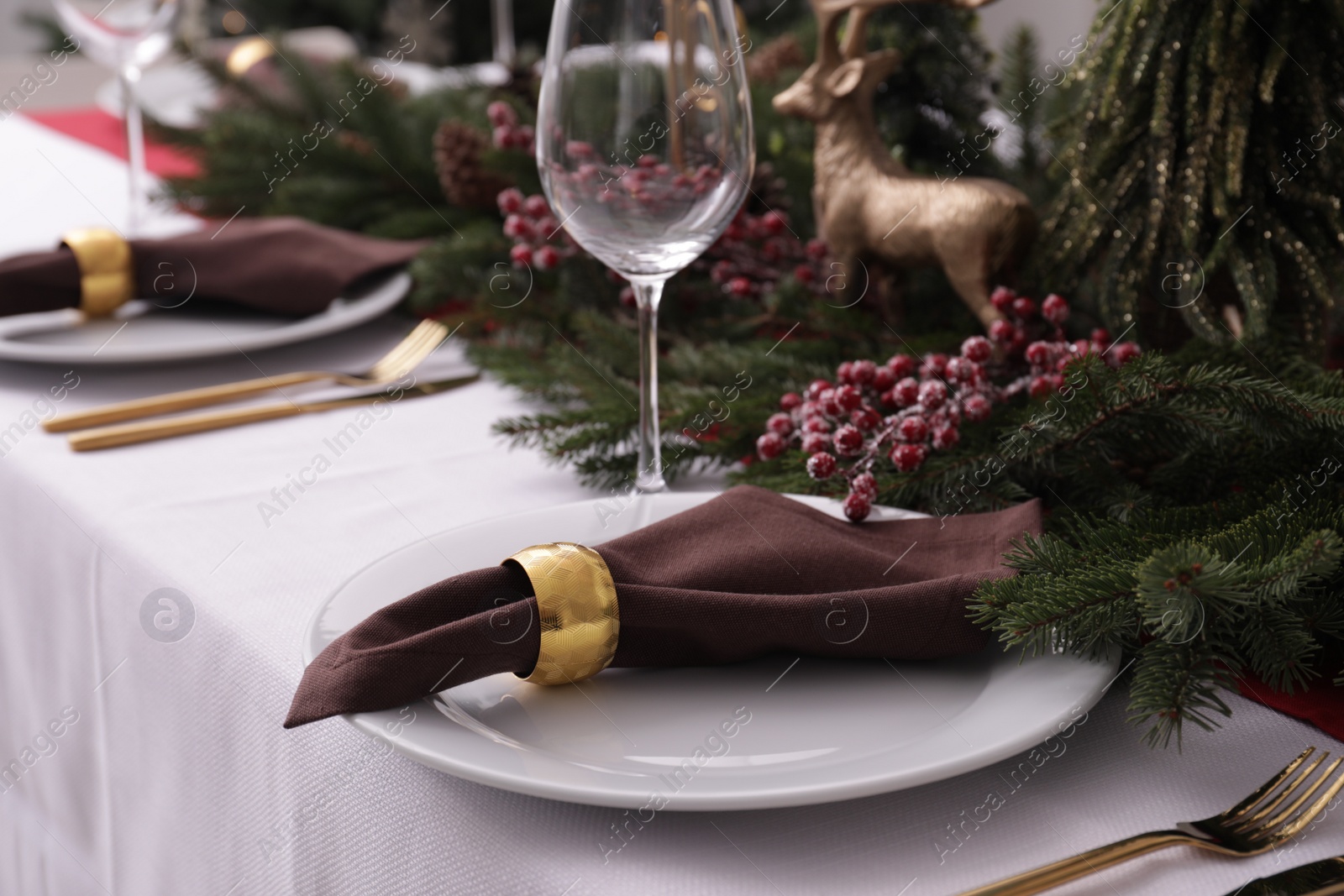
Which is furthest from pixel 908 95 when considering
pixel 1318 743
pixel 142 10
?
pixel 142 10

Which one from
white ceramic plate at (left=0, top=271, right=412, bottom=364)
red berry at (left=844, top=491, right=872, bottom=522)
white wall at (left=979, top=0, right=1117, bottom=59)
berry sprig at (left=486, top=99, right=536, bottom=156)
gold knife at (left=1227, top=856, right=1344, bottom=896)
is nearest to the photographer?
gold knife at (left=1227, top=856, right=1344, bottom=896)

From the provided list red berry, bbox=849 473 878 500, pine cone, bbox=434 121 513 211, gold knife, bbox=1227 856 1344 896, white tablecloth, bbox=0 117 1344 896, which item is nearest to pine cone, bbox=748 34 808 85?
pine cone, bbox=434 121 513 211

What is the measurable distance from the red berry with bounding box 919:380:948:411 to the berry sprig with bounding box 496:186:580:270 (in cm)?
35

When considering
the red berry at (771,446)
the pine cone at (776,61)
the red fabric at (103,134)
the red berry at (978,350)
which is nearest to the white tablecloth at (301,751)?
the red berry at (771,446)

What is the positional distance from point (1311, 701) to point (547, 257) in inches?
23.2

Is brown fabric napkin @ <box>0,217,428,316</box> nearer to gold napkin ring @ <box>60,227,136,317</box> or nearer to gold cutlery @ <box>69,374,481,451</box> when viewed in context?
gold napkin ring @ <box>60,227,136,317</box>

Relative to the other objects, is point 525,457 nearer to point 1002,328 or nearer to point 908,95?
point 1002,328

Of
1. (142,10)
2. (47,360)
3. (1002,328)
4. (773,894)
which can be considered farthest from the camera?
(142,10)

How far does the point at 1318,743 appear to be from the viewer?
1.39ft

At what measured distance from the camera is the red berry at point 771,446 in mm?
630

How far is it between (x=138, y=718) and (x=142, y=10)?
0.77m

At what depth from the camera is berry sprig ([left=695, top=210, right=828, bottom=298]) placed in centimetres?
85

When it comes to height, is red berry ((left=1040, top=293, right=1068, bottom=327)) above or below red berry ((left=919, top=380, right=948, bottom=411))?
above

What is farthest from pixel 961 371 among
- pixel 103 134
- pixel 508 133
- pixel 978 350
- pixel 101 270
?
pixel 103 134
